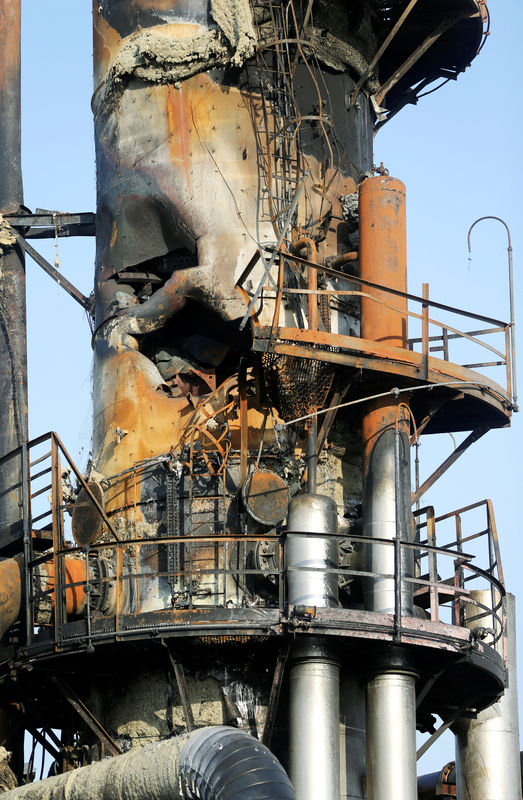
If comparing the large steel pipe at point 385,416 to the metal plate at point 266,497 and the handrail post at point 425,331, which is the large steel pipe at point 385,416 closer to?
the handrail post at point 425,331

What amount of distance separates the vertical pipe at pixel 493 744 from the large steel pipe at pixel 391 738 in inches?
109

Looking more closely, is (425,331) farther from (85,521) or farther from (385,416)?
(85,521)

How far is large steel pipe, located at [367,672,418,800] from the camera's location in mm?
23453

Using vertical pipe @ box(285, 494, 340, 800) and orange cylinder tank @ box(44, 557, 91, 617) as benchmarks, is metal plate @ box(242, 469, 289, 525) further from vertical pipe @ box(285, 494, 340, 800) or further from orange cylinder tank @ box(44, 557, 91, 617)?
orange cylinder tank @ box(44, 557, 91, 617)

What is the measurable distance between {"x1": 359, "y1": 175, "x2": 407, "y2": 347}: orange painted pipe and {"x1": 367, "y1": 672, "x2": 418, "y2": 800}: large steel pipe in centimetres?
464

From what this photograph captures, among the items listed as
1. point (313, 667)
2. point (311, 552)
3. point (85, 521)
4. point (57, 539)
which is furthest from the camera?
point (85, 521)

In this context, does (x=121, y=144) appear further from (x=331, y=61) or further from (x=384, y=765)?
(x=384, y=765)

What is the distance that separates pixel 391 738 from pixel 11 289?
33.3ft

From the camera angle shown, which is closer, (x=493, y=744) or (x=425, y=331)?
(x=425, y=331)

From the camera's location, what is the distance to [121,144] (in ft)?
93.0

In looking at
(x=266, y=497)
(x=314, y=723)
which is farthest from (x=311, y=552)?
(x=314, y=723)

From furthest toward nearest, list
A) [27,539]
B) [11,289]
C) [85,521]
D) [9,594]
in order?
[11,289] < [27,539] < [9,594] < [85,521]

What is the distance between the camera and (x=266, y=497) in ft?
81.1

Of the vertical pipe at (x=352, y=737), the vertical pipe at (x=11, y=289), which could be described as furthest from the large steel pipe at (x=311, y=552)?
the vertical pipe at (x=11, y=289)
